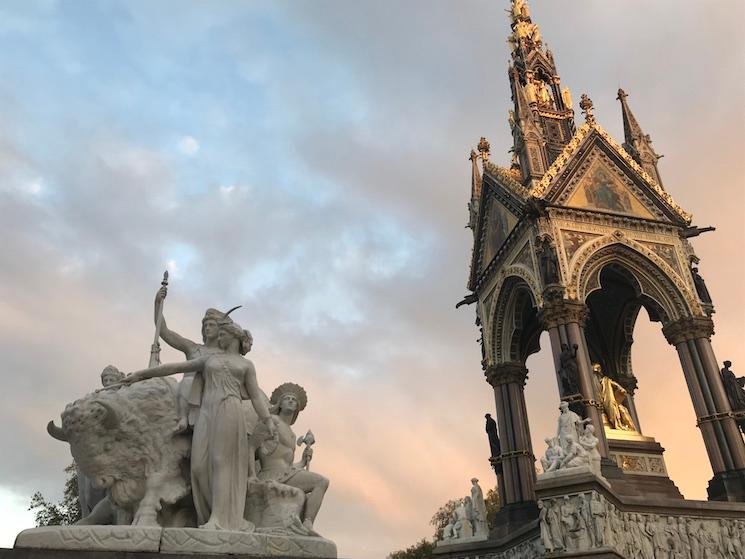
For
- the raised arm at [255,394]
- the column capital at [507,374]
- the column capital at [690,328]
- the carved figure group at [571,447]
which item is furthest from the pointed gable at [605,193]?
the raised arm at [255,394]

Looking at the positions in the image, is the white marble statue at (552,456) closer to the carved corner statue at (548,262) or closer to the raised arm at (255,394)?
the carved corner statue at (548,262)

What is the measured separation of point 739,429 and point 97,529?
15.5m

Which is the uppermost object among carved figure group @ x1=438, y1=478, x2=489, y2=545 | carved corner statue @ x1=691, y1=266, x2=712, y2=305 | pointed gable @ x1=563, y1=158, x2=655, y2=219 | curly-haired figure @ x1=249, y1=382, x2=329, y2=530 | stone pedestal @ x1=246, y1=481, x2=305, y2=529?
pointed gable @ x1=563, y1=158, x2=655, y2=219

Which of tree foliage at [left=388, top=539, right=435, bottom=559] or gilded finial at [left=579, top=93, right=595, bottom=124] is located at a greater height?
gilded finial at [left=579, top=93, right=595, bottom=124]

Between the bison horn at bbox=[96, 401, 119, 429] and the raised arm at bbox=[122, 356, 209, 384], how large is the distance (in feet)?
0.75

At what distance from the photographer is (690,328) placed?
16.2m

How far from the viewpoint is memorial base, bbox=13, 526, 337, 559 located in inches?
120

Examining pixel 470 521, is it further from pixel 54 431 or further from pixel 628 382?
pixel 54 431

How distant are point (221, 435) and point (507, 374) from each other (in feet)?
52.4

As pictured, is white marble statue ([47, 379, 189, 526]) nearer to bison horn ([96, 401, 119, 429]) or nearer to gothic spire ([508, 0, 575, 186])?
bison horn ([96, 401, 119, 429])

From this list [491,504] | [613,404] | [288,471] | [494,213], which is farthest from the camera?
[491,504]

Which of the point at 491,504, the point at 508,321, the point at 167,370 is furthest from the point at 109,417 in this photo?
the point at 491,504

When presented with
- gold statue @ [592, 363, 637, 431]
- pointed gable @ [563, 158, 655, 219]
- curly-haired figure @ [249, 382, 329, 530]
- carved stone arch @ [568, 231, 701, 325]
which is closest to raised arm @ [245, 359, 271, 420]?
curly-haired figure @ [249, 382, 329, 530]

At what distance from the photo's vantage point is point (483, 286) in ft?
66.4
